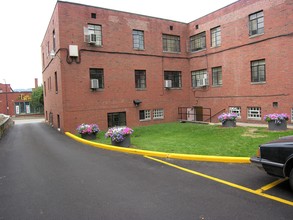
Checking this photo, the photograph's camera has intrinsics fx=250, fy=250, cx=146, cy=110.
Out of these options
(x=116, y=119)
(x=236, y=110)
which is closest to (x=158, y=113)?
(x=116, y=119)

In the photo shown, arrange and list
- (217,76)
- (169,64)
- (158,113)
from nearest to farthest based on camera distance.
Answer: (217,76)
(158,113)
(169,64)

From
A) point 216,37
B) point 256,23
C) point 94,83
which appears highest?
point 256,23

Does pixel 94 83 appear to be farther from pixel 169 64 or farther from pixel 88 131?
pixel 169 64

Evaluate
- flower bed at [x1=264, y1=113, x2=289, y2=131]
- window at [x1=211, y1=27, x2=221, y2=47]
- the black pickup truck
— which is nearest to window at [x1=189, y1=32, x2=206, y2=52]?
window at [x1=211, y1=27, x2=221, y2=47]

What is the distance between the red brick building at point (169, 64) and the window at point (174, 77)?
0.29 ft

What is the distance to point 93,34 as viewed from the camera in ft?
56.4

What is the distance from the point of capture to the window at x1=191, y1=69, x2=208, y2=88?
2080cm

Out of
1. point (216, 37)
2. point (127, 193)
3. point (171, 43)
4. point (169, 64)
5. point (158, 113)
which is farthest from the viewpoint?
point (171, 43)

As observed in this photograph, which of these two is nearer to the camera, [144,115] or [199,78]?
[144,115]

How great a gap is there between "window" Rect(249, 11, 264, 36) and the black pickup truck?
1391 centimetres

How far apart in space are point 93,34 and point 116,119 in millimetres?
6373

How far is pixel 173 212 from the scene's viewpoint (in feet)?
13.8

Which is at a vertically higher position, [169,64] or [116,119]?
[169,64]

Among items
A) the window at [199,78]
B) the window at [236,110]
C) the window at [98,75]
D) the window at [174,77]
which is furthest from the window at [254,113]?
the window at [98,75]
